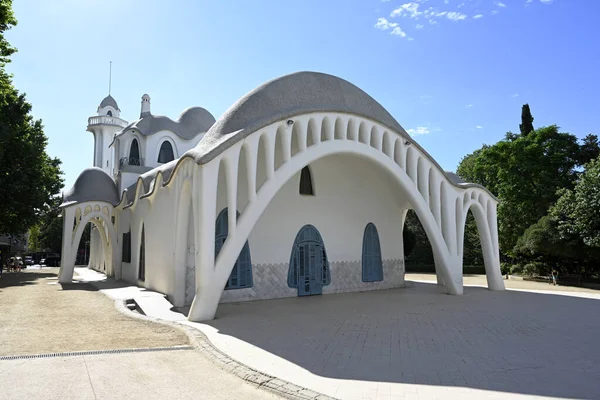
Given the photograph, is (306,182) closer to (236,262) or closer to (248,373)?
(236,262)

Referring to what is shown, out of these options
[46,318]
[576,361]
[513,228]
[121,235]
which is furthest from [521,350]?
[513,228]

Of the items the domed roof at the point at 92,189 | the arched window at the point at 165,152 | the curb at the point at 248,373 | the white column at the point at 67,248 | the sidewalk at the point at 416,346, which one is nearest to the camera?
the curb at the point at 248,373

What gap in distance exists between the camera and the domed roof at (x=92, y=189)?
20375 millimetres

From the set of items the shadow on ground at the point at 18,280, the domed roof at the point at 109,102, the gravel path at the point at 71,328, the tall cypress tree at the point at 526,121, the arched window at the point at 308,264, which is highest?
the domed roof at the point at 109,102

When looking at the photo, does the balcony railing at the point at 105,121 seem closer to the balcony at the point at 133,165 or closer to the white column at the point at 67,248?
the balcony at the point at 133,165

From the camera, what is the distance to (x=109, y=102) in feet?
121

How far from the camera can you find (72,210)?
1966cm

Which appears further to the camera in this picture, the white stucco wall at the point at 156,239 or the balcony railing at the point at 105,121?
the balcony railing at the point at 105,121

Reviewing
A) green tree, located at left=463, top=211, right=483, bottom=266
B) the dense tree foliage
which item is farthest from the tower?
green tree, located at left=463, top=211, right=483, bottom=266

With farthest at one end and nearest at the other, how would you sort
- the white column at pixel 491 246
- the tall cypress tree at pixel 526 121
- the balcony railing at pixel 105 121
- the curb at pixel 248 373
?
the balcony railing at pixel 105 121 → the tall cypress tree at pixel 526 121 → the white column at pixel 491 246 → the curb at pixel 248 373

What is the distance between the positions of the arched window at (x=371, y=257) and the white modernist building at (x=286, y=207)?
0.18 ft

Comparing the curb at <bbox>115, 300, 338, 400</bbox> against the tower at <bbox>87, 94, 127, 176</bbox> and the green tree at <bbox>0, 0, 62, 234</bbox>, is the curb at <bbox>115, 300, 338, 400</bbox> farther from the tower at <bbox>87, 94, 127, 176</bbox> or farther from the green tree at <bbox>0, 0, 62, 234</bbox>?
the tower at <bbox>87, 94, 127, 176</bbox>

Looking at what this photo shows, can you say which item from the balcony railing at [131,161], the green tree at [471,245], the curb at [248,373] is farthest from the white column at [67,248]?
the green tree at [471,245]

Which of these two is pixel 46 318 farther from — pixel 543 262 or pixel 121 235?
pixel 543 262
